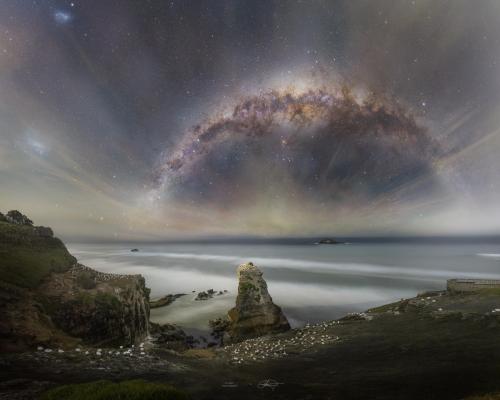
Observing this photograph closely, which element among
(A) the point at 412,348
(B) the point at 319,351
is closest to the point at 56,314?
(B) the point at 319,351

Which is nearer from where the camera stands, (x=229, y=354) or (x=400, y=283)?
(x=229, y=354)

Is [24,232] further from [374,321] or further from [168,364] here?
[374,321]

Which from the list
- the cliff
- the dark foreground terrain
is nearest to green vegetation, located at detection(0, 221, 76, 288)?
the cliff

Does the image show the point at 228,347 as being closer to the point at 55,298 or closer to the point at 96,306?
the point at 96,306

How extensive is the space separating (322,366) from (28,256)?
2969 centimetres

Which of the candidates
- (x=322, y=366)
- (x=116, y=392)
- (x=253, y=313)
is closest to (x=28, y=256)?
(x=253, y=313)

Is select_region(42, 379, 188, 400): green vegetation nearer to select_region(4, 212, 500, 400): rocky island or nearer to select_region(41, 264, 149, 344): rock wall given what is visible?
select_region(4, 212, 500, 400): rocky island

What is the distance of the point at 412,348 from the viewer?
2208 centimetres

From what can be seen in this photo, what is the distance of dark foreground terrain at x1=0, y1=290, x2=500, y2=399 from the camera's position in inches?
534

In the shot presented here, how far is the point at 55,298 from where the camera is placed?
27.5m

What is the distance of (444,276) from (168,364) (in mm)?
128673

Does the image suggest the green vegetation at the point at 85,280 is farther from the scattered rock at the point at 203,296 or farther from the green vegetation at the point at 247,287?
the scattered rock at the point at 203,296

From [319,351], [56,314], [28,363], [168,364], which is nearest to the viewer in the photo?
[28,363]

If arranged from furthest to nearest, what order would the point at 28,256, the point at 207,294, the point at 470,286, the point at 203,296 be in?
the point at 207,294, the point at 203,296, the point at 470,286, the point at 28,256
